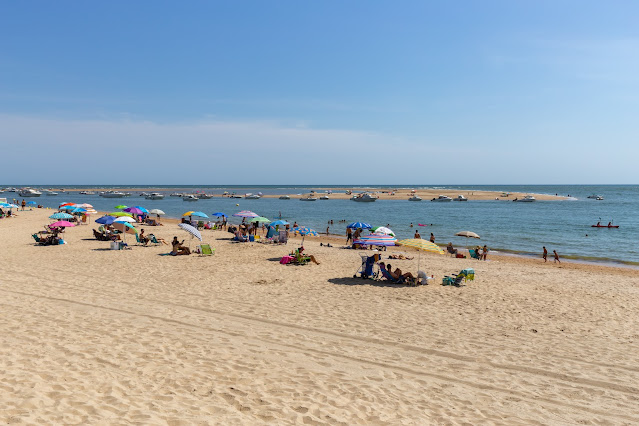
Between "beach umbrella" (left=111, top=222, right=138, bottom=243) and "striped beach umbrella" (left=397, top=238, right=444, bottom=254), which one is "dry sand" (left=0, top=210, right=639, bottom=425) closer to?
"striped beach umbrella" (left=397, top=238, right=444, bottom=254)

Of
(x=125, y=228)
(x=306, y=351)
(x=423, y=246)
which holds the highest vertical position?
(x=423, y=246)

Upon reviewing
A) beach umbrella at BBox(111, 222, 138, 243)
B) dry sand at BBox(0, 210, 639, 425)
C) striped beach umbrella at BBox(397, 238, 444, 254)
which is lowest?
dry sand at BBox(0, 210, 639, 425)

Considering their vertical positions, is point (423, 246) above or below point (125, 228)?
above

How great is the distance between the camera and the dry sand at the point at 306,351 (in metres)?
5.64

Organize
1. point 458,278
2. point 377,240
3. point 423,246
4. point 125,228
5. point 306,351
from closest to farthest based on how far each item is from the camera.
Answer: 1. point 306,351
2. point 458,278
3. point 423,246
4. point 377,240
5. point 125,228

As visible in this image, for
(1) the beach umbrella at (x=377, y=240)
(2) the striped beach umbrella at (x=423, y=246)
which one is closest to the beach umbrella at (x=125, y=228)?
(1) the beach umbrella at (x=377, y=240)

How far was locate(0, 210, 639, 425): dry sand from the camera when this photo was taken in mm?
5641

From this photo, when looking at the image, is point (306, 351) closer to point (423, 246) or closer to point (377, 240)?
point (423, 246)

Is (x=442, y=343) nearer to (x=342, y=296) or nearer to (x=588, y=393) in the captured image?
(x=588, y=393)

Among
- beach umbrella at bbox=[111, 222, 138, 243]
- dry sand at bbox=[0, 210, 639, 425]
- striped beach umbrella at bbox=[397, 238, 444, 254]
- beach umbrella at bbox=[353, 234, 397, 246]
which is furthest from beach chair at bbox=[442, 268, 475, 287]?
beach umbrella at bbox=[111, 222, 138, 243]

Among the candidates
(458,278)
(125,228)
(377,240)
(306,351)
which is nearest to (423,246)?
(458,278)

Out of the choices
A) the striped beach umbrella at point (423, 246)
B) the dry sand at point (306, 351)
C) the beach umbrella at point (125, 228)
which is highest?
the striped beach umbrella at point (423, 246)

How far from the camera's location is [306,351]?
786 cm

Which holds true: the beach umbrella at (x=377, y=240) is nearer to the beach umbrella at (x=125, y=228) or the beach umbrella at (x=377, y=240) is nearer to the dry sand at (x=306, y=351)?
the dry sand at (x=306, y=351)
